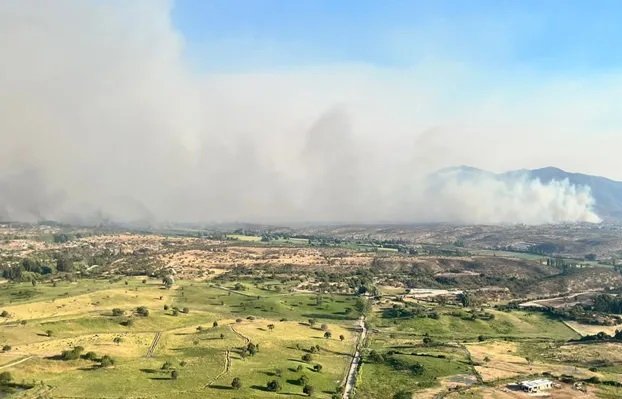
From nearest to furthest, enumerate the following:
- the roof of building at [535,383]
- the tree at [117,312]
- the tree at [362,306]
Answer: the roof of building at [535,383] → the tree at [117,312] → the tree at [362,306]

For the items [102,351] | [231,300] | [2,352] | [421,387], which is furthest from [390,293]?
[2,352]

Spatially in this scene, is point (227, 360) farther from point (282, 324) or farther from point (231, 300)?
point (231, 300)

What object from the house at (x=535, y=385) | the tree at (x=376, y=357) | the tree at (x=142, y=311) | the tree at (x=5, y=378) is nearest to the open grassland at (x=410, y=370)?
the tree at (x=376, y=357)

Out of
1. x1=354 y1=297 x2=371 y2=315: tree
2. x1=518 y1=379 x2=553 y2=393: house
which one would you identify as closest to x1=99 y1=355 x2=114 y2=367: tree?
x1=518 y1=379 x2=553 y2=393: house

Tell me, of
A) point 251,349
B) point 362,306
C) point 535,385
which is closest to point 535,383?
point 535,385

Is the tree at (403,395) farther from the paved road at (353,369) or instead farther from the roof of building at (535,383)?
the roof of building at (535,383)
